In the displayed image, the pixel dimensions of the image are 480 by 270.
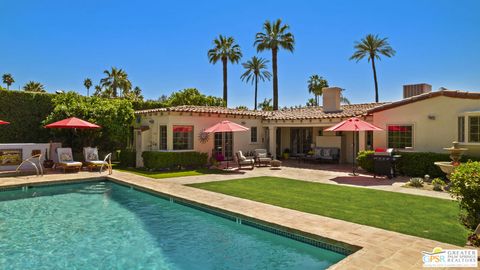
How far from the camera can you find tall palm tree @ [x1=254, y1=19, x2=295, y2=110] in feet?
122

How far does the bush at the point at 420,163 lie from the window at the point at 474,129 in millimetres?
1013

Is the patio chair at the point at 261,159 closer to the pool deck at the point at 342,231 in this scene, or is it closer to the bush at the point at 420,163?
the bush at the point at 420,163

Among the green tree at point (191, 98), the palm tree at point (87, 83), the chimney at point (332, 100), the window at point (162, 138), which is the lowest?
the window at point (162, 138)

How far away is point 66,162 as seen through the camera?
1720 centimetres

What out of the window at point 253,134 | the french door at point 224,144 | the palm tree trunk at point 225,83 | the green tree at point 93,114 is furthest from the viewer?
the palm tree trunk at point 225,83

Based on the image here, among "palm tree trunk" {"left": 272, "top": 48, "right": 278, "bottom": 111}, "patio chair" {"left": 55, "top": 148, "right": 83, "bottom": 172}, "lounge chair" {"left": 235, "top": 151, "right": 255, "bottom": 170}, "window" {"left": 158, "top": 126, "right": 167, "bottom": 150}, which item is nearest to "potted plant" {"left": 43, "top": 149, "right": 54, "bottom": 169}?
"patio chair" {"left": 55, "top": 148, "right": 83, "bottom": 172}

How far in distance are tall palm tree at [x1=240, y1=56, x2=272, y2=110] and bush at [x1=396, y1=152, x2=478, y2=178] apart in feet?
114

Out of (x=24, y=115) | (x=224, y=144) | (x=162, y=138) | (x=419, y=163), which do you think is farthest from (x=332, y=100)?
(x=24, y=115)

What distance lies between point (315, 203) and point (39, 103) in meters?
19.3

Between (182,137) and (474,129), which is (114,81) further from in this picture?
(474,129)

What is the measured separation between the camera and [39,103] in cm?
2022

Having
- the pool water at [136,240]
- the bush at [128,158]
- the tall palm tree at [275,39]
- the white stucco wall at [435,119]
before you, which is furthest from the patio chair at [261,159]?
the tall palm tree at [275,39]

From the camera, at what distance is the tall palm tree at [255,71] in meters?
49.2

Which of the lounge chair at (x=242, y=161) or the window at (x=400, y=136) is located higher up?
the window at (x=400, y=136)
